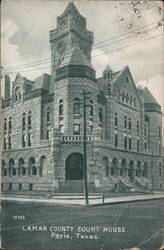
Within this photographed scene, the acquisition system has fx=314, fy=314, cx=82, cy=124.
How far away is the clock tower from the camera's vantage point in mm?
9781

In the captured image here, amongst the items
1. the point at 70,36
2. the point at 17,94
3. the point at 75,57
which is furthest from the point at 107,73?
the point at 17,94

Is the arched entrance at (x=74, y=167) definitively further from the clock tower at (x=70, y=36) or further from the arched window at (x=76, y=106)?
the clock tower at (x=70, y=36)

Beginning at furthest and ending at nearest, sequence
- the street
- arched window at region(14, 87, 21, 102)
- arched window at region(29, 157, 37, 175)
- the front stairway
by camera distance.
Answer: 1. the front stairway
2. arched window at region(29, 157, 37, 175)
3. arched window at region(14, 87, 21, 102)
4. the street

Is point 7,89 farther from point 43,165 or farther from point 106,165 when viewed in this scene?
point 106,165

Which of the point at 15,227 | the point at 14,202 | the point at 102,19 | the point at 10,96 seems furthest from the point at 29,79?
the point at 15,227

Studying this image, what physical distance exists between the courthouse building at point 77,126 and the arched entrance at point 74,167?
5cm

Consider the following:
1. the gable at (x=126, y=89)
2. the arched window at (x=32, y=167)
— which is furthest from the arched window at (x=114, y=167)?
the arched window at (x=32, y=167)

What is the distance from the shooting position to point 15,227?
9.07 m

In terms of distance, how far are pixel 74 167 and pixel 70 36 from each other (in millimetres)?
5876

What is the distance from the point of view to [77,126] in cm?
1395

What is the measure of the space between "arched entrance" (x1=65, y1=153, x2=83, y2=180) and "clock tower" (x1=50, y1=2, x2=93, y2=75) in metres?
3.85

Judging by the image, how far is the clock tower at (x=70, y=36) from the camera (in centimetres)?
978

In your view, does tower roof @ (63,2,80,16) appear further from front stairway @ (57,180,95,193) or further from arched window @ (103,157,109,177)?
front stairway @ (57,180,95,193)

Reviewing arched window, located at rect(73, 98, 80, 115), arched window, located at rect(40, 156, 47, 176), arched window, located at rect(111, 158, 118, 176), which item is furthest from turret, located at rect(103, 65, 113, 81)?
arched window, located at rect(40, 156, 47, 176)
